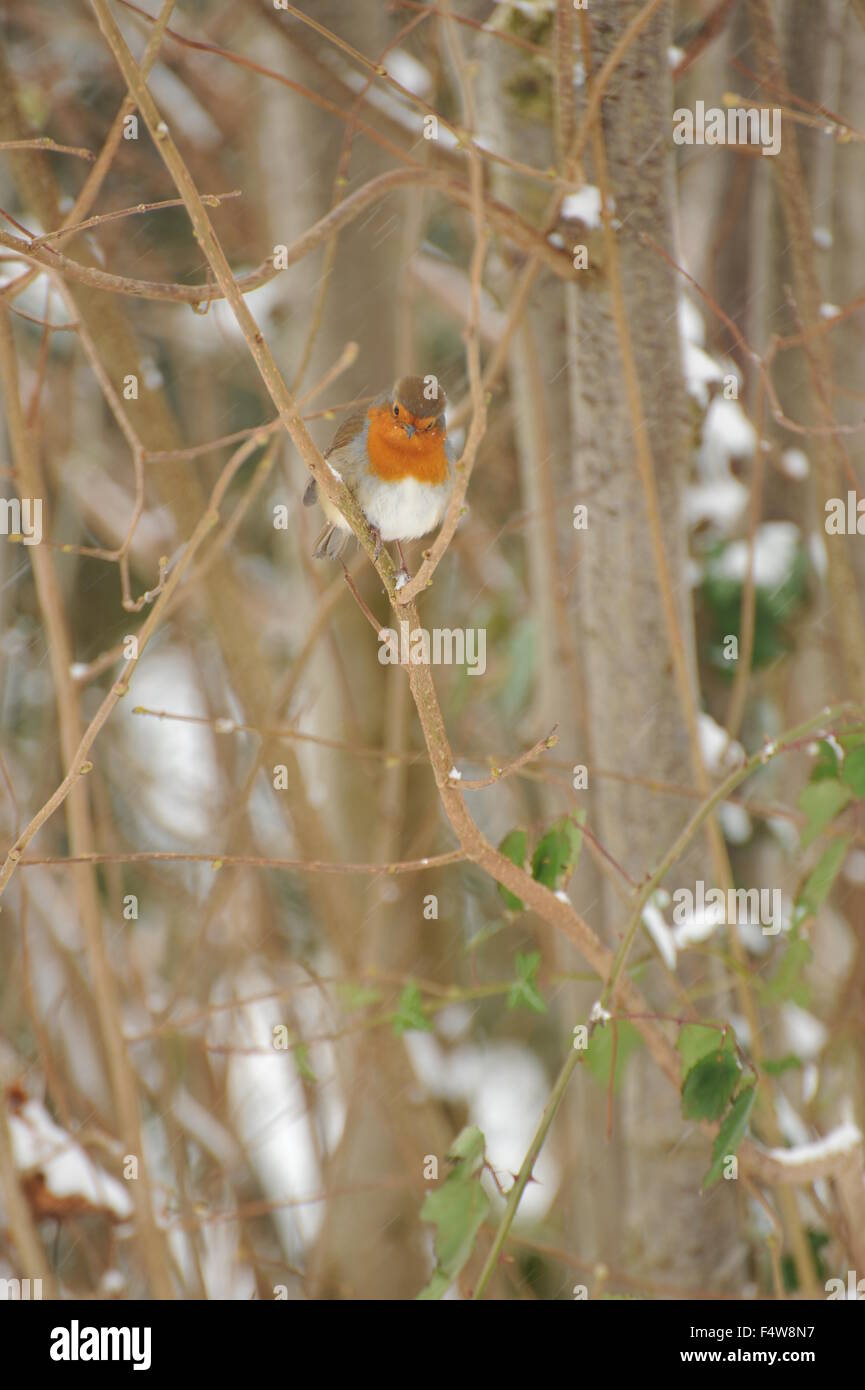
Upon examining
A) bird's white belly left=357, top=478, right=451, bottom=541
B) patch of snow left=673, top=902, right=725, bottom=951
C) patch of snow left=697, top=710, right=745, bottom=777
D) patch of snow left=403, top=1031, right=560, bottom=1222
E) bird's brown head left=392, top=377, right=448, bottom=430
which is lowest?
patch of snow left=403, top=1031, right=560, bottom=1222

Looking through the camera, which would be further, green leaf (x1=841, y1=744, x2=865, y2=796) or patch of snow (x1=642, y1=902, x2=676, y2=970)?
patch of snow (x1=642, y1=902, x2=676, y2=970)

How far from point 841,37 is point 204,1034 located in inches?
94.2

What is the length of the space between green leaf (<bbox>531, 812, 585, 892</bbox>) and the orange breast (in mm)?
564

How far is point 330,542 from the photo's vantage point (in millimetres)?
2037

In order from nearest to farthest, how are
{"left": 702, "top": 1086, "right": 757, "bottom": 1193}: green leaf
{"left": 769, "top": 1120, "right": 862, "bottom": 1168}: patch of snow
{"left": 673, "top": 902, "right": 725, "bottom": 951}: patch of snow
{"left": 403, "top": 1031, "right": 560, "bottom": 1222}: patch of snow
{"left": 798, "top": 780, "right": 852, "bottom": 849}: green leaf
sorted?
{"left": 702, "top": 1086, "right": 757, "bottom": 1193}: green leaf → {"left": 798, "top": 780, "right": 852, "bottom": 849}: green leaf → {"left": 769, "top": 1120, "right": 862, "bottom": 1168}: patch of snow → {"left": 673, "top": 902, "right": 725, "bottom": 951}: patch of snow → {"left": 403, "top": 1031, "right": 560, "bottom": 1222}: patch of snow

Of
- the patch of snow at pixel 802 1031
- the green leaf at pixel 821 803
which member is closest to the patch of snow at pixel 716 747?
the green leaf at pixel 821 803

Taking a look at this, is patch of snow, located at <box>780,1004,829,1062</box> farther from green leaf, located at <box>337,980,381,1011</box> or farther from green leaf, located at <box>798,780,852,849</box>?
green leaf, located at <box>798,780,852,849</box>

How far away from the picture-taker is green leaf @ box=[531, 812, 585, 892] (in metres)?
1.58

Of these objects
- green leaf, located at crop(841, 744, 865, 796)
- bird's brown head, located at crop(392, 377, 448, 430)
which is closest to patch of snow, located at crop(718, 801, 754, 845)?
green leaf, located at crop(841, 744, 865, 796)

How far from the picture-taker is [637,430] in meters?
1.86

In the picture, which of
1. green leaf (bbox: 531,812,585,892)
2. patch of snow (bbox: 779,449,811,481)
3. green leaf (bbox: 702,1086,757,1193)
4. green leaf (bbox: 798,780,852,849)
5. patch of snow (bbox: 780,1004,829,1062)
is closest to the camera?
green leaf (bbox: 702,1086,757,1193)

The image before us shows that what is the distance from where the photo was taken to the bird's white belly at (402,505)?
181 cm

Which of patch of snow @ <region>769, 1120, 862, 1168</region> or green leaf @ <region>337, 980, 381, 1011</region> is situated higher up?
green leaf @ <region>337, 980, 381, 1011</region>
